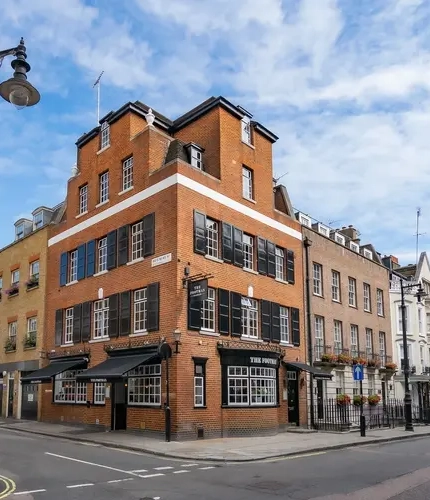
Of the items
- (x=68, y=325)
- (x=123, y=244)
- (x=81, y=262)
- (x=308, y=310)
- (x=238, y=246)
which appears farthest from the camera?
(x=308, y=310)

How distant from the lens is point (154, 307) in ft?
68.6

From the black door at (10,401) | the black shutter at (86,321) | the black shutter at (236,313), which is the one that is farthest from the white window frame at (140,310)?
the black door at (10,401)

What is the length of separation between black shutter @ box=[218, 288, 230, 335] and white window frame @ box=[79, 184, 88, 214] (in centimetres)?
881

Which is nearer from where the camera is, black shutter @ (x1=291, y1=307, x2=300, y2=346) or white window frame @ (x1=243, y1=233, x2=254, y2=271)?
white window frame @ (x1=243, y1=233, x2=254, y2=271)

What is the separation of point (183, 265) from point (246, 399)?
5975 mm

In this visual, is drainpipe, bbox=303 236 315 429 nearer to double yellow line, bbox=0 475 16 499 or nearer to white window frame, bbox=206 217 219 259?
white window frame, bbox=206 217 219 259

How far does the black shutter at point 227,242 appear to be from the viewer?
22.7 metres

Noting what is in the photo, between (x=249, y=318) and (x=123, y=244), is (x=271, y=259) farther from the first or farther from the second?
(x=123, y=244)

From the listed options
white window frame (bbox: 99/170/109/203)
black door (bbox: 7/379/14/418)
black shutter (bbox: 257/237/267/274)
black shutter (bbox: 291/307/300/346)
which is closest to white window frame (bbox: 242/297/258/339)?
black shutter (bbox: 257/237/267/274)

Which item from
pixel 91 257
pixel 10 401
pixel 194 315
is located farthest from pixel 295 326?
pixel 10 401

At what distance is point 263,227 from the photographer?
25.6 m

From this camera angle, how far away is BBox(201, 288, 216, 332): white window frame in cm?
2125

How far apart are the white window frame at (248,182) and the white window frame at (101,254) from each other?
21.9 feet

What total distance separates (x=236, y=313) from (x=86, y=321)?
7.16 m
